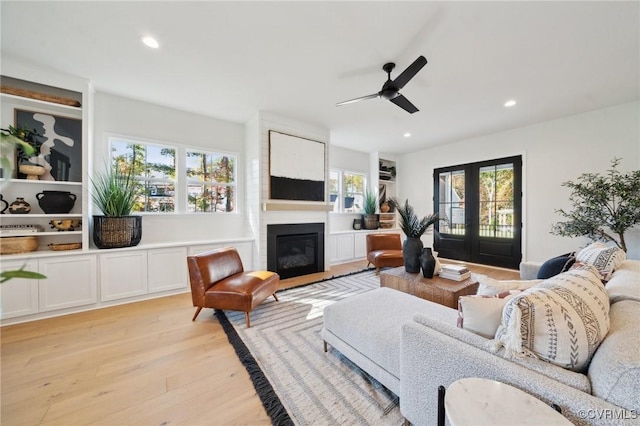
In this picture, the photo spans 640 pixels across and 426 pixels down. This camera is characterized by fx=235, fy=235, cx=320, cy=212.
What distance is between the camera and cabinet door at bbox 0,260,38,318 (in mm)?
2449

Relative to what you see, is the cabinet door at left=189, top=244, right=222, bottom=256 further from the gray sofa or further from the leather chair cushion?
the gray sofa

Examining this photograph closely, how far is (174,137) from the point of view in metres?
3.83

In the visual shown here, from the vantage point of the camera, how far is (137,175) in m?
3.56

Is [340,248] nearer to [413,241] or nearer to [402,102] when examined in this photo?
[413,241]

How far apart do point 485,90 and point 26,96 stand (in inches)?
220

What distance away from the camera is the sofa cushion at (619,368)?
28.6 inches

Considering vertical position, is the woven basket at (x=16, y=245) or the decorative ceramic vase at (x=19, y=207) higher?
the decorative ceramic vase at (x=19, y=207)

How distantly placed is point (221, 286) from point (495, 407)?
8.15 feet

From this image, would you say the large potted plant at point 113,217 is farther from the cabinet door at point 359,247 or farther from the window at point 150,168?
the cabinet door at point 359,247

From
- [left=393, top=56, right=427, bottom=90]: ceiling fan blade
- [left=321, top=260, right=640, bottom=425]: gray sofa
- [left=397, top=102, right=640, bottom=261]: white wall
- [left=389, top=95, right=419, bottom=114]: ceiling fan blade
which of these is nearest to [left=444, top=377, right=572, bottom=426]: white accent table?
[left=321, top=260, right=640, bottom=425]: gray sofa

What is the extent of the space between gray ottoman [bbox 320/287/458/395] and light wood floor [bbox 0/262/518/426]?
2.26 ft

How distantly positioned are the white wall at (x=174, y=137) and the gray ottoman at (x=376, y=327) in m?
2.88

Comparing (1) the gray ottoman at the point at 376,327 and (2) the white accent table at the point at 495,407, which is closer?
(2) the white accent table at the point at 495,407

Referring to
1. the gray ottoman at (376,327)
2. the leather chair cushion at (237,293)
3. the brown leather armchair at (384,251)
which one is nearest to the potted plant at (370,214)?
the brown leather armchair at (384,251)
